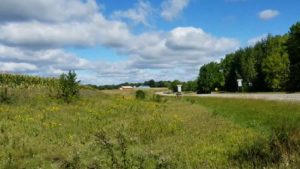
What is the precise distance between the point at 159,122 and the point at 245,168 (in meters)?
12.7

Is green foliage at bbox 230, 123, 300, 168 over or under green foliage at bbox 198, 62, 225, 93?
under

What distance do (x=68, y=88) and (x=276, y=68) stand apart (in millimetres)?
61128

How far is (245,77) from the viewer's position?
10950 cm

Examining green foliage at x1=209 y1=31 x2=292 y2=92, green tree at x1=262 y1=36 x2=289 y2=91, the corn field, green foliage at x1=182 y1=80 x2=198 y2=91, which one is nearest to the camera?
the corn field

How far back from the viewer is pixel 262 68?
97.4m

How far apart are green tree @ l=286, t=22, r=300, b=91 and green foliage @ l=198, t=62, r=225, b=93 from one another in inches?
1608

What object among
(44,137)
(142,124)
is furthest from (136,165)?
(142,124)

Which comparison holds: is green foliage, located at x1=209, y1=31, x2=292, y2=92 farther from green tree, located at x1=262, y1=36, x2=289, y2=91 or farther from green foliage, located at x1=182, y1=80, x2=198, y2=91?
green foliage, located at x1=182, y1=80, x2=198, y2=91

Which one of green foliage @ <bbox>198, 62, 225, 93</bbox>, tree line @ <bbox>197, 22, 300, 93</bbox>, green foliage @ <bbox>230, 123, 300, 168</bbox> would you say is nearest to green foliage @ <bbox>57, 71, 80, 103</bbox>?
green foliage @ <bbox>230, 123, 300, 168</bbox>

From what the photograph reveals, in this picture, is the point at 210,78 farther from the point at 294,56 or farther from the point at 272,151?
the point at 272,151

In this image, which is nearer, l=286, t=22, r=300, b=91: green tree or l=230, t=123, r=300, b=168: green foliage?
l=230, t=123, r=300, b=168: green foliage

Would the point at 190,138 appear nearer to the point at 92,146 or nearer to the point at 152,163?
the point at 92,146

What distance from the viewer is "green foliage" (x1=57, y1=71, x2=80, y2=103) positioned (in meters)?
37.7

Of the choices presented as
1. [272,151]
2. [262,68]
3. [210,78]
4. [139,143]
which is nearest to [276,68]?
[262,68]
